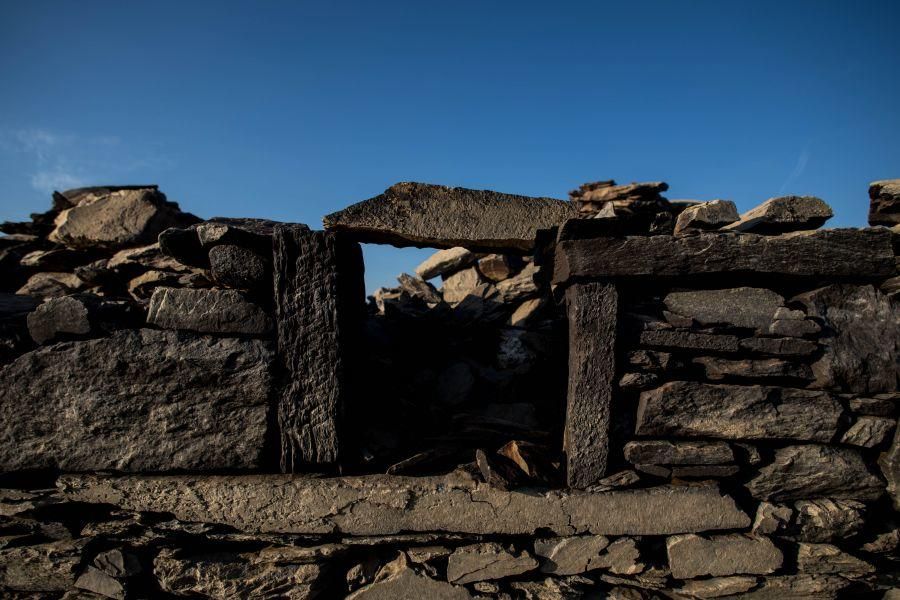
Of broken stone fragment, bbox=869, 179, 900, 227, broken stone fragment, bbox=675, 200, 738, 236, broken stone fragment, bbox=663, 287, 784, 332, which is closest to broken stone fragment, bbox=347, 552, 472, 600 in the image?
broken stone fragment, bbox=663, 287, 784, 332

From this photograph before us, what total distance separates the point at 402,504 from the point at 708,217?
2.43 m

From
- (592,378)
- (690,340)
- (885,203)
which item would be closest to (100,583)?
(592,378)

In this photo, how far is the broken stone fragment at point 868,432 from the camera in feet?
8.39

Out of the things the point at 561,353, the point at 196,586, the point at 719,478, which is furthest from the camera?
the point at 561,353

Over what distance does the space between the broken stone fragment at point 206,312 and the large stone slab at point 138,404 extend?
0.06 metres

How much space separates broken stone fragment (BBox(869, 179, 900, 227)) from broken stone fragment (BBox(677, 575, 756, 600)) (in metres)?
2.31

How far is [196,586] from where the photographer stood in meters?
2.36

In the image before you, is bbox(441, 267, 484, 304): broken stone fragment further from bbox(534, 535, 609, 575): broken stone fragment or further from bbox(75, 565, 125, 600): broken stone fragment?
bbox(75, 565, 125, 600): broken stone fragment

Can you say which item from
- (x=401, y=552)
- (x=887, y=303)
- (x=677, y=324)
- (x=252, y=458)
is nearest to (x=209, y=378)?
(x=252, y=458)

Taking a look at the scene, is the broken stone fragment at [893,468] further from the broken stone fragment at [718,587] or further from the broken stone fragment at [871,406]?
the broken stone fragment at [718,587]

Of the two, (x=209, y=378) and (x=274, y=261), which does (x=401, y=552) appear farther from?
(x=274, y=261)

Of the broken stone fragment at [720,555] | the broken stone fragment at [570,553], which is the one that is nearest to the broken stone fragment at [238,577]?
the broken stone fragment at [570,553]

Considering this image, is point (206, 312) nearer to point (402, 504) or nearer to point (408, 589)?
point (402, 504)

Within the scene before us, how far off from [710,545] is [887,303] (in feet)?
5.46
